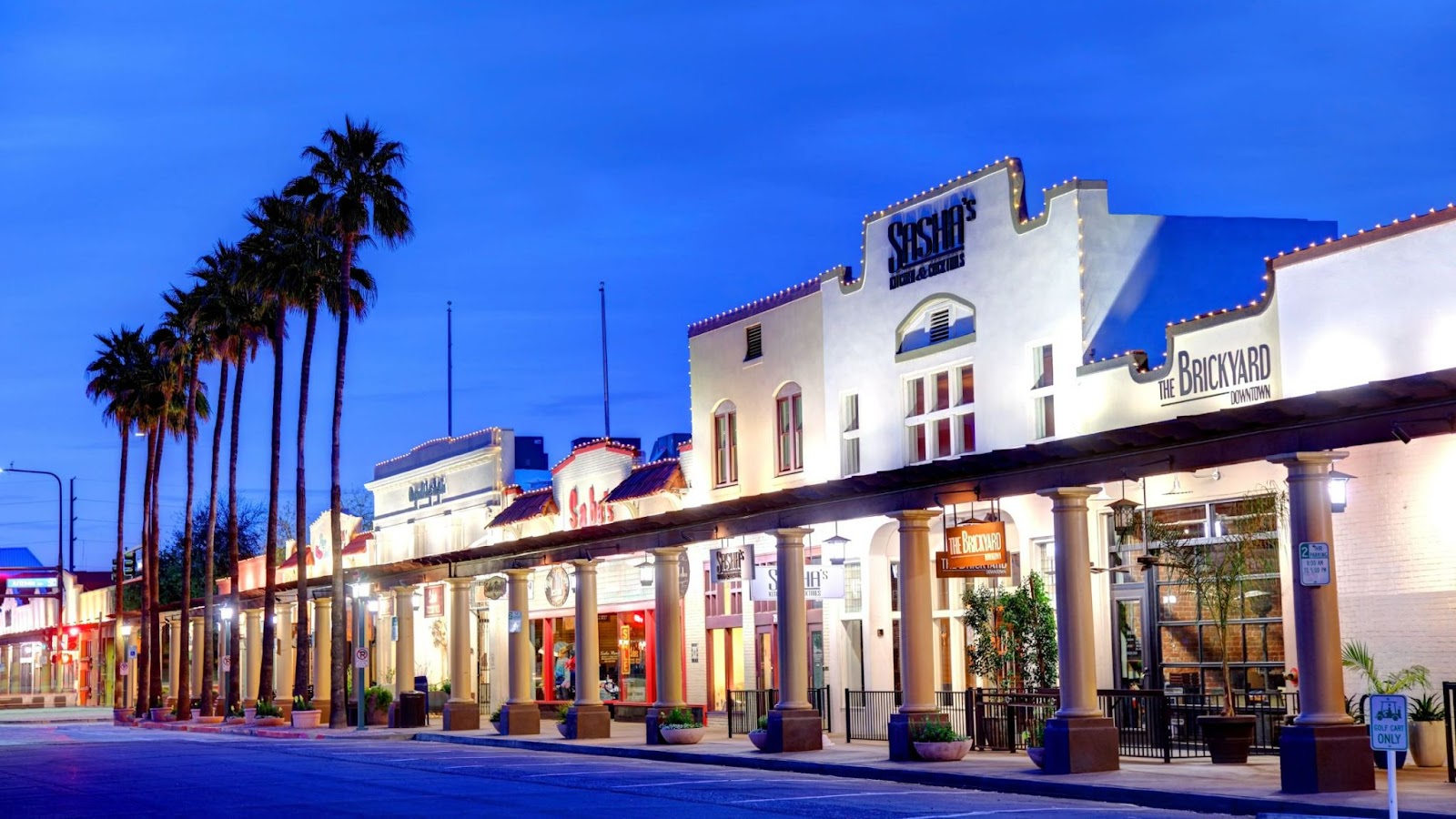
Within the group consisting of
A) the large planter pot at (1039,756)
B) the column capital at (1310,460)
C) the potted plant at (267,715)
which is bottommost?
the potted plant at (267,715)

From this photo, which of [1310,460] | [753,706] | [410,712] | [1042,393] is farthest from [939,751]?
[410,712]

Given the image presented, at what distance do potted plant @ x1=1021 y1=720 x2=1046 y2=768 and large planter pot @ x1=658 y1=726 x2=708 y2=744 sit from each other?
22.7 feet

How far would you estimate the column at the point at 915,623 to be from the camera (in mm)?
26484

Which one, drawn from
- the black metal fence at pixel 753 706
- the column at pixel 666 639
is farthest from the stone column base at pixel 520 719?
the column at pixel 666 639

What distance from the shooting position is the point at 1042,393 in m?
29.2

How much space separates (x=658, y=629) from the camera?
33969mm

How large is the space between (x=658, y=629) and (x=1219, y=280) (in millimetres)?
12610

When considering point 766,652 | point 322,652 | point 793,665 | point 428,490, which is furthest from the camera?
point 428,490

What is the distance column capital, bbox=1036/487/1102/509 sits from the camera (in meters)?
23.3

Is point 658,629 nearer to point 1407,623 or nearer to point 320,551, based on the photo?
point 1407,623

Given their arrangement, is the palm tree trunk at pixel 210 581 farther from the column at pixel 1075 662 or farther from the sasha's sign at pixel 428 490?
the column at pixel 1075 662

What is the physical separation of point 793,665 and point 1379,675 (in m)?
10.2

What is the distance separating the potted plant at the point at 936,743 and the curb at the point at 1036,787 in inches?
42.0

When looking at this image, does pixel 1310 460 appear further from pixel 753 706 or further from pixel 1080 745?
pixel 753 706
